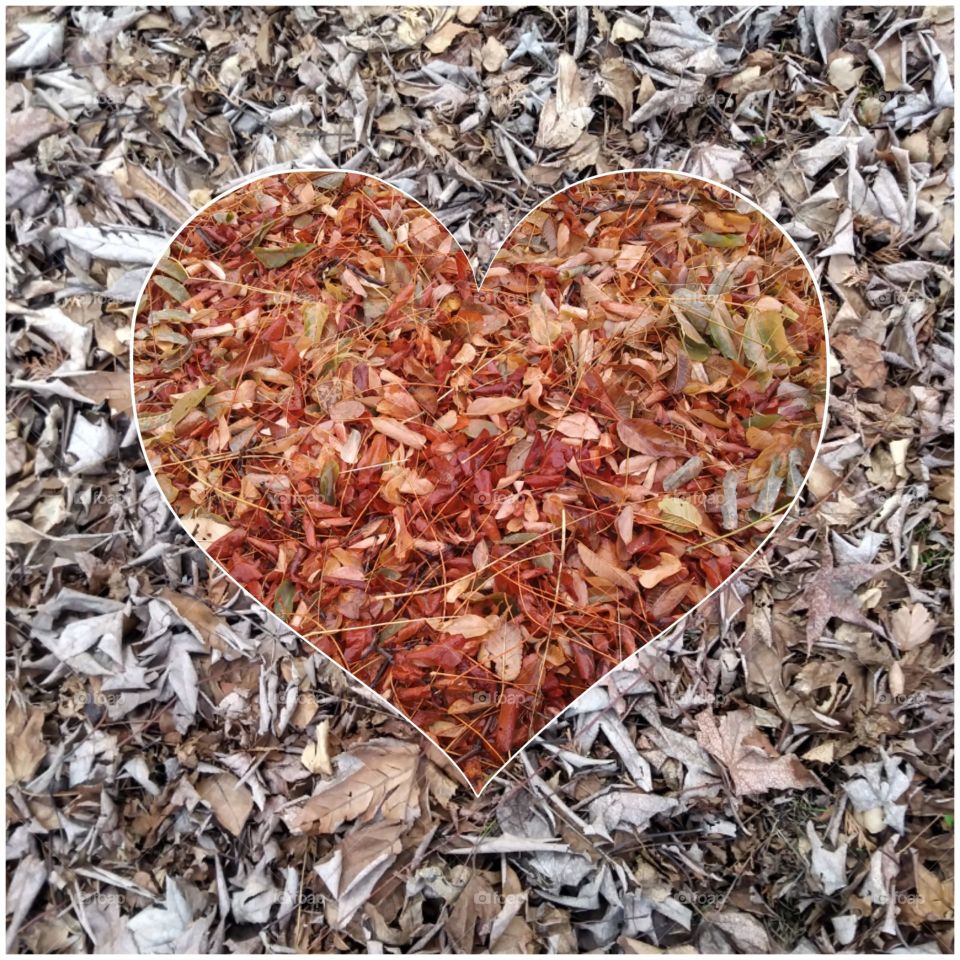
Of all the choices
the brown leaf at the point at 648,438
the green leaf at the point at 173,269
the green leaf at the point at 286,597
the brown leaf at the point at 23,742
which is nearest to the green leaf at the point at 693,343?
the brown leaf at the point at 648,438

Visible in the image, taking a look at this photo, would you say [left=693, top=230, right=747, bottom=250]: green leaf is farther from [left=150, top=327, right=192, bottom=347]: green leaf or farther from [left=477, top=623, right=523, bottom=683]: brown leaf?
[left=150, top=327, right=192, bottom=347]: green leaf

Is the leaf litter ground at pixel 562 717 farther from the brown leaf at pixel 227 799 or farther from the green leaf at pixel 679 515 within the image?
the green leaf at pixel 679 515

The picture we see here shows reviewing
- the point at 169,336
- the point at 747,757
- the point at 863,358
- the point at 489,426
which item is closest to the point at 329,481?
the point at 489,426

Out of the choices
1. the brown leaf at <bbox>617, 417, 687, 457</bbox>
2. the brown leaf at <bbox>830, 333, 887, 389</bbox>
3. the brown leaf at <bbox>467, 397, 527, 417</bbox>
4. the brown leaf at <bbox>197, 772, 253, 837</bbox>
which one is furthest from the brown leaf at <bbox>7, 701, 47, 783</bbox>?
the brown leaf at <bbox>830, 333, 887, 389</bbox>

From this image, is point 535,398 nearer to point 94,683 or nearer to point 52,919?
point 94,683

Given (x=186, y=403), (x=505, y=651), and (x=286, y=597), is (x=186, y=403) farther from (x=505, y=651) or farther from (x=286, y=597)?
(x=505, y=651)

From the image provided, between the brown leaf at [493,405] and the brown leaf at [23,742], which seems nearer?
the brown leaf at [493,405]

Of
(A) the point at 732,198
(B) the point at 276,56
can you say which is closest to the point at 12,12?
(B) the point at 276,56
